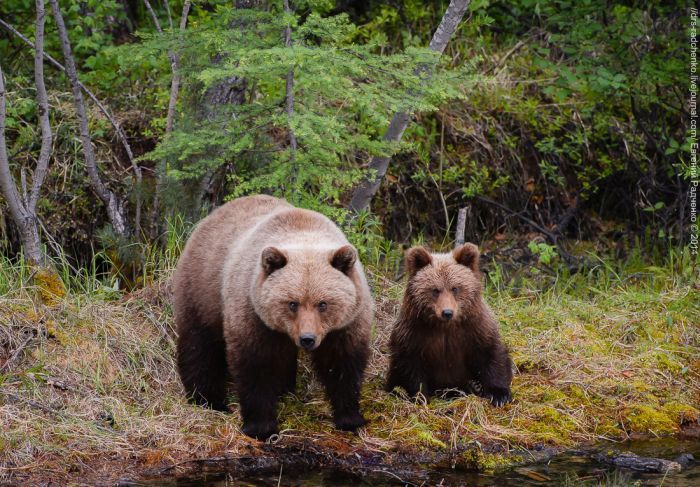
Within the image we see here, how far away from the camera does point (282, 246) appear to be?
565cm

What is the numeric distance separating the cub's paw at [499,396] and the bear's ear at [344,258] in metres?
1.62

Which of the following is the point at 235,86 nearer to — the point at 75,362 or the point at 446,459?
the point at 75,362

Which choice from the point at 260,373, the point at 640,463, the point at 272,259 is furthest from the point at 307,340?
the point at 640,463

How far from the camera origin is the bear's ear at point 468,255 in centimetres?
633

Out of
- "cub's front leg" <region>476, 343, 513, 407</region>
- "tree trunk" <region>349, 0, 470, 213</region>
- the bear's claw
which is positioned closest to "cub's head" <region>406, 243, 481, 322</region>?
"cub's front leg" <region>476, 343, 513, 407</region>

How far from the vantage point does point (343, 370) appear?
19.1 feet

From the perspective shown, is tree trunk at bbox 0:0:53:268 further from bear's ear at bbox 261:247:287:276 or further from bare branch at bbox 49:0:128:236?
bear's ear at bbox 261:247:287:276

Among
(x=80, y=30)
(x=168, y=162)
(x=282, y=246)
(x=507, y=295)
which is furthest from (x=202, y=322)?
(x=80, y=30)

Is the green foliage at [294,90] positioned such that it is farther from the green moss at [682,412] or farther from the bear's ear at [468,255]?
the green moss at [682,412]

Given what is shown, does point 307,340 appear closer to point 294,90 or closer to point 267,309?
point 267,309

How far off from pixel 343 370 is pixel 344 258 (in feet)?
2.69

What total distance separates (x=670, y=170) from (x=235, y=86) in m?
4.74

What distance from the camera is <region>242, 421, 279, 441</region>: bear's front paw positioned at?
5.84 metres

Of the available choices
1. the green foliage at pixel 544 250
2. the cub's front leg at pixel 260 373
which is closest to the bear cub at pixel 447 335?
the cub's front leg at pixel 260 373
